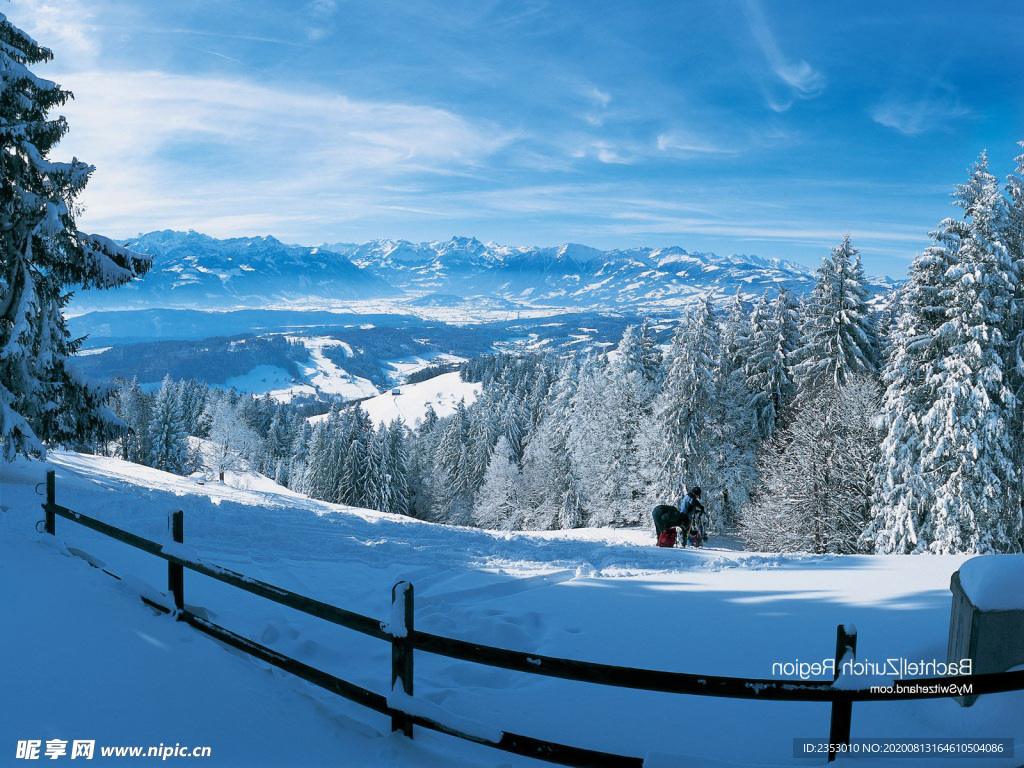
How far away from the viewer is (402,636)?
4.22 meters

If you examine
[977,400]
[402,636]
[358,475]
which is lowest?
[358,475]

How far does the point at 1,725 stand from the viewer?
404cm

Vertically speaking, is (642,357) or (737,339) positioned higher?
(737,339)

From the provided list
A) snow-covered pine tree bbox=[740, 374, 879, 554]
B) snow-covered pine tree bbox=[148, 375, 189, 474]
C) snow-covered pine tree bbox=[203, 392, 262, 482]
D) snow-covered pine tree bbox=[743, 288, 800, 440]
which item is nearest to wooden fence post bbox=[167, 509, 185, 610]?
snow-covered pine tree bbox=[740, 374, 879, 554]

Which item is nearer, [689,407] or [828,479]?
[828,479]

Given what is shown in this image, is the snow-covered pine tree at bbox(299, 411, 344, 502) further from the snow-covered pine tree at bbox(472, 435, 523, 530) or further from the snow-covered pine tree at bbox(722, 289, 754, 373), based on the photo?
the snow-covered pine tree at bbox(722, 289, 754, 373)

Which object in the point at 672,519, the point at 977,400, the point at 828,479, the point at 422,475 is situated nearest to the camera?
the point at 672,519

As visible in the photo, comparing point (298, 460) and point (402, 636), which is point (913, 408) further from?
point (298, 460)

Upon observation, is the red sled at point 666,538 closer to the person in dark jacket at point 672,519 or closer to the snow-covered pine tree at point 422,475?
the person in dark jacket at point 672,519

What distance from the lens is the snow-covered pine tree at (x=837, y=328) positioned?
31.6m

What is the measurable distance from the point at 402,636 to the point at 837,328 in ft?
111

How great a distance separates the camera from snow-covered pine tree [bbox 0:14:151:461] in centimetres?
1396

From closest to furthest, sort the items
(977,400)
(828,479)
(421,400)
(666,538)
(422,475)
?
1. (666,538)
2. (977,400)
3. (828,479)
4. (422,475)
5. (421,400)

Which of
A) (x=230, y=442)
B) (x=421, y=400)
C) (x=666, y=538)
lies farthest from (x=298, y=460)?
(x=666, y=538)
